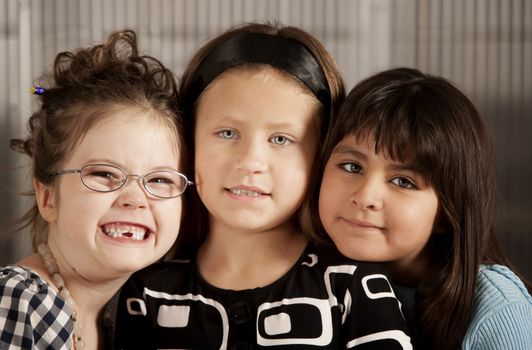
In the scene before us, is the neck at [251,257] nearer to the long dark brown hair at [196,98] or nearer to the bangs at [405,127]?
the long dark brown hair at [196,98]

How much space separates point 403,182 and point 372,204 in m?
0.08

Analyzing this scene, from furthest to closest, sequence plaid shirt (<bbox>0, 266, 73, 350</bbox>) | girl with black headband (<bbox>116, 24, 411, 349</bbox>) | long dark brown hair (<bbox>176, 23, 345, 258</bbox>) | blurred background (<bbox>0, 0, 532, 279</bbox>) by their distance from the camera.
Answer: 1. blurred background (<bbox>0, 0, 532, 279</bbox>)
2. long dark brown hair (<bbox>176, 23, 345, 258</bbox>)
3. girl with black headband (<bbox>116, 24, 411, 349</bbox>)
4. plaid shirt (<bbox>0, 266, 73, 350</bbox>)

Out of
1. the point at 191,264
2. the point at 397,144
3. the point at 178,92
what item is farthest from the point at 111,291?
the point at 397,144

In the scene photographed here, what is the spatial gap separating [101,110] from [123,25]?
5.05 ft

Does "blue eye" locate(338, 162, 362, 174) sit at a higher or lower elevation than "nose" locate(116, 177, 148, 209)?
higher

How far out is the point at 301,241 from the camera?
154 centimetres

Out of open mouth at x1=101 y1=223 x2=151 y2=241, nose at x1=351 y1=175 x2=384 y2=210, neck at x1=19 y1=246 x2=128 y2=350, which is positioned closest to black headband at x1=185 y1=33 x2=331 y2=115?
nose at x1=351 y1=175 x2=384 y2=210

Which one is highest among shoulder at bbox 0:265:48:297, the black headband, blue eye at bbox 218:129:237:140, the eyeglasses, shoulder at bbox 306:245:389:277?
the black headband

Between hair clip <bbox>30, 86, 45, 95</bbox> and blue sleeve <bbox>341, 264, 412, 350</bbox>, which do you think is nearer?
blue sleeve <bbox>341, 264, 412, 350</bbox>

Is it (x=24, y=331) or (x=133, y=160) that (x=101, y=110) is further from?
(x=24, y=331)

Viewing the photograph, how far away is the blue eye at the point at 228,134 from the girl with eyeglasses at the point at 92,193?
0.11 meters

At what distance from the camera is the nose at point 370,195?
1.38 m

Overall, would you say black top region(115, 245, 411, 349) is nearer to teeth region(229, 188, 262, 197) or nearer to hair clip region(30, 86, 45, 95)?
teeth region(229, 188, 262, 197)

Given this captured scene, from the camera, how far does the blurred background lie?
9.23 ft
